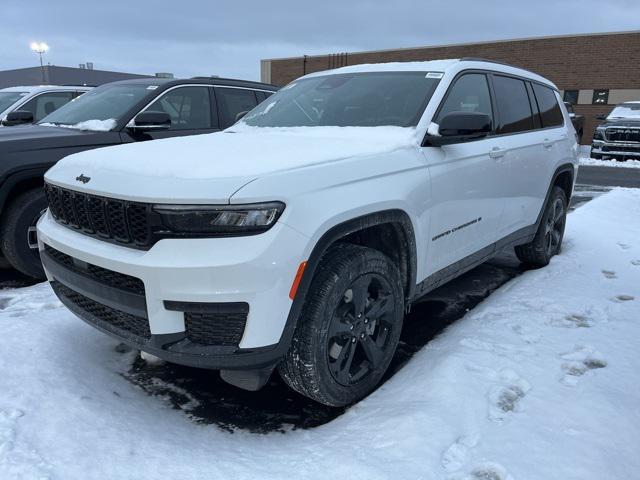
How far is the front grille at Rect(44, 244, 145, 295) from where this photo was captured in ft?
7.43

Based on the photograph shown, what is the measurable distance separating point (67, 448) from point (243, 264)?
1.10 m

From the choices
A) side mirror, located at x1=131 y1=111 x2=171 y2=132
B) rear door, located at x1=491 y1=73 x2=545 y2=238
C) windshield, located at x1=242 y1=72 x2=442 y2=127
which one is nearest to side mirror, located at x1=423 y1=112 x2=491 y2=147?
windshield, located at x1=242 y1=72 x2=442 y2=127

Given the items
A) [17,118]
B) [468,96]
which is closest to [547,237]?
[468,96]

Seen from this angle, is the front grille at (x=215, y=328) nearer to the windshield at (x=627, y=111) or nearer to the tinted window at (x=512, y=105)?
the tinted window at (x=512, y=105)

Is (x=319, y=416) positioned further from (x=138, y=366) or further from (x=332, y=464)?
(x=138, y=366)

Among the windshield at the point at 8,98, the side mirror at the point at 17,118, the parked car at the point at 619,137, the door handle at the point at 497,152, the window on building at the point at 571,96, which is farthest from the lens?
the window on building at the point at 571,96

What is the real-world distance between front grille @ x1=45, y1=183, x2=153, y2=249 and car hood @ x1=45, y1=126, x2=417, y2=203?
1.9 inches

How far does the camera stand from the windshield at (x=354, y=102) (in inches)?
131

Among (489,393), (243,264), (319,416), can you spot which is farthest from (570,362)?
(243,264)

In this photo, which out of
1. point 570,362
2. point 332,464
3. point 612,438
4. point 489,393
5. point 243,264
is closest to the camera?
point 243,264

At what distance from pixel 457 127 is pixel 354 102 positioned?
820mm

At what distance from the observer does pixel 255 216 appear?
2139mm

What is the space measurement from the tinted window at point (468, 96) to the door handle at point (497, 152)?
306 millimetres

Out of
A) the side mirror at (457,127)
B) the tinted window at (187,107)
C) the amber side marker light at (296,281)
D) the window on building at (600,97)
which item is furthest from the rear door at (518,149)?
the window on building at (600,97)
